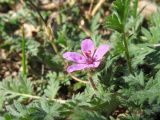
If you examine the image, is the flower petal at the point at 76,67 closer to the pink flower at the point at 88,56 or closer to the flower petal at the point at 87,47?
the pink flower at the point at 88,56

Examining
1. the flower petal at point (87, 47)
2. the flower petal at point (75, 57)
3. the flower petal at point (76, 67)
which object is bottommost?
the flower petal at point (76, 67)

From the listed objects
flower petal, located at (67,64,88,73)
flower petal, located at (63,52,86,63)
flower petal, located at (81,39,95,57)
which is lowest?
flower petal, located at (67,64,88,73)

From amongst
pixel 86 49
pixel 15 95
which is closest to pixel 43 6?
pixel 15 95

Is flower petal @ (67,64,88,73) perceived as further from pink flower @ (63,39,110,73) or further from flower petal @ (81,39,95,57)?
flower petal @ (81,39,95,57)

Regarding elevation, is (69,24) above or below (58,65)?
above

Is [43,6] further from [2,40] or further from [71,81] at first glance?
[71,81]

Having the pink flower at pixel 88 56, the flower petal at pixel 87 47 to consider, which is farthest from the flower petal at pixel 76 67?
the flower petal at pixel 87 47

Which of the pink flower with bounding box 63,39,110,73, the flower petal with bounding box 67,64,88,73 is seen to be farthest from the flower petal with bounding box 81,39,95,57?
the flower petal with bounding box 67,64,88,73

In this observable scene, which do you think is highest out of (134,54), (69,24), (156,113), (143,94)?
(69,24)

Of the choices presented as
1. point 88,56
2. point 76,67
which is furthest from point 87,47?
point 76,67
